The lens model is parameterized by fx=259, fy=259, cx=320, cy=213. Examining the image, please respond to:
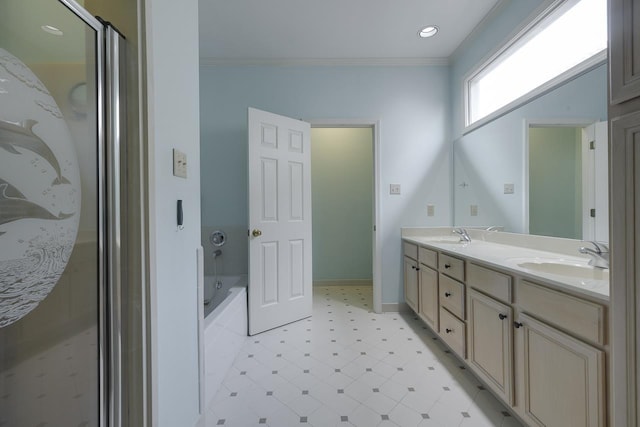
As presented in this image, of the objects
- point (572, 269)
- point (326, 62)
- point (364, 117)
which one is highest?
point (326, 62)

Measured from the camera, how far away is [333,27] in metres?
2.25

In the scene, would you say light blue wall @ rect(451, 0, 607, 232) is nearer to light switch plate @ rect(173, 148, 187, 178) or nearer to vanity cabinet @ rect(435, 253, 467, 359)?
vanity cabinet @ rect(435, 253, 467, 359)

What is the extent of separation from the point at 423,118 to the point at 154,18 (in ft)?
8.45

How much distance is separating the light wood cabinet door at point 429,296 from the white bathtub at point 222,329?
5.12 feet

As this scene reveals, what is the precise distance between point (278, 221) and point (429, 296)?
148 centimetres

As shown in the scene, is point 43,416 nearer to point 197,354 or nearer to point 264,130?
point 197,354

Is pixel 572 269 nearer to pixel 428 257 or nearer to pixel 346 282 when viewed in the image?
pixel 428 257

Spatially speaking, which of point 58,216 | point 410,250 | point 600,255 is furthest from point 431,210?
point 58,216

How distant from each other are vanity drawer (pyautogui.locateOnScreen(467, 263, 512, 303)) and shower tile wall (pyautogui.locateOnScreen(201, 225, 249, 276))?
2.03 meters

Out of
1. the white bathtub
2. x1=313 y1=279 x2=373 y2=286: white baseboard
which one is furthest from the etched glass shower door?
x1=313 y1=279 x2=373 y2=286: white baseboard

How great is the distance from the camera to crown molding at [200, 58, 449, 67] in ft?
8.85

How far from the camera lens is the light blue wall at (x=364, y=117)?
2725 millimetres

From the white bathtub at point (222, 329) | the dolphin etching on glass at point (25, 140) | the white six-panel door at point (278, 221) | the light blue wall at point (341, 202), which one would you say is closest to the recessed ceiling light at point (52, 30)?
the dolphin etching on glass at point (25, 140)

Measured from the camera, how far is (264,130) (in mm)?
2377
